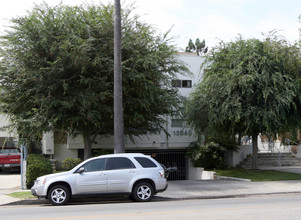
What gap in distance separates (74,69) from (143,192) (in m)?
7.68

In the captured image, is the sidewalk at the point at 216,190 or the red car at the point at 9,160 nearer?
the sidewalk at the point at 216,190

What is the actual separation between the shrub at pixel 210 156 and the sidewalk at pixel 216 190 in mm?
6945

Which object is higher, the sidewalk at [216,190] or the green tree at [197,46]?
the green tree at [197,46]

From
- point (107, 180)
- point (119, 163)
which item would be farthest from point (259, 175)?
point (107, 180)

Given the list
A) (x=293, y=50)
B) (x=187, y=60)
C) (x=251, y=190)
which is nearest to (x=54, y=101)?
(x=251, y=190)

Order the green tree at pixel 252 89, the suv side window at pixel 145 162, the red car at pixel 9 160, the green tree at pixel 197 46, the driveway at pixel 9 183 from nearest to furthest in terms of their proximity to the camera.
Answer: the suv side window at pixel 145 162 < the driveway at pixel 9 183 < the green tree at pixel 252 89 < the red car at pixel 9 160 < the green tree at pixel 197 46

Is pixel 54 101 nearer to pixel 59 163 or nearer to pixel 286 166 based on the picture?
pixel 59 163

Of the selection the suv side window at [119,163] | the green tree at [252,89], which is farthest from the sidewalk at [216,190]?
the green tree at [252,89]

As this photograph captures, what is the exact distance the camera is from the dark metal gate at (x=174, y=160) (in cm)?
3095

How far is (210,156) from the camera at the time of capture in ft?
91.5

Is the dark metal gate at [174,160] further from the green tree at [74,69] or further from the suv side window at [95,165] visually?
the suv side window at [95,165]

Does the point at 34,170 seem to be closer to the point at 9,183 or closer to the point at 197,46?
the point at 9,183

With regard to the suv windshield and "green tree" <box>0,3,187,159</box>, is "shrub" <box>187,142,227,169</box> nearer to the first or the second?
"green tree" <box>0,3,187,159</box>

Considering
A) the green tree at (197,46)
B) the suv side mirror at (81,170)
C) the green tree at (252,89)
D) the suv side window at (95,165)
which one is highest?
the green tree at (197,46)
